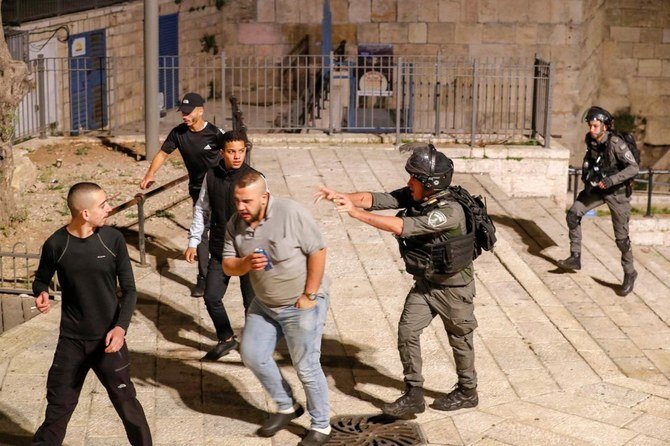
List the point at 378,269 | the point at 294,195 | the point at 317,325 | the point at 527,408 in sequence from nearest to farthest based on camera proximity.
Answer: the point at 317,325 → the point at 527,408 → the point at 378,269 → the point at 294,195

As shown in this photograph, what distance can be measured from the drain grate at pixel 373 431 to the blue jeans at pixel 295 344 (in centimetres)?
38

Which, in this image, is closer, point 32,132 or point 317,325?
point 317,325

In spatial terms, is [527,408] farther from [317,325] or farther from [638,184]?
[638,184]

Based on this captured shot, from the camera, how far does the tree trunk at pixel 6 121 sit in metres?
13.1

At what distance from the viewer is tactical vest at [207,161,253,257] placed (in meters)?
8.91

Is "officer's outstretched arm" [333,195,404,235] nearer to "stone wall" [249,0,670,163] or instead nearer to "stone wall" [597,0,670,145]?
"stone wall" [249,0,670,163]

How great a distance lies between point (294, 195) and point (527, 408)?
6504 mm

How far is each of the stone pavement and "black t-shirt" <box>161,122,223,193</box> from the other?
3.70 feet

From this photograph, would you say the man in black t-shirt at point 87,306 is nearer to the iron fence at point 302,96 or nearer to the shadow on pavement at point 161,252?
the shadow on pavement at point 161,252

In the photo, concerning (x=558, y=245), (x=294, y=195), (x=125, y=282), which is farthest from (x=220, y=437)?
(x=558, y=245)

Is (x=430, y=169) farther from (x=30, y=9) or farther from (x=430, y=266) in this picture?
(x=30, y=9)

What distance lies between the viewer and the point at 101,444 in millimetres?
7609

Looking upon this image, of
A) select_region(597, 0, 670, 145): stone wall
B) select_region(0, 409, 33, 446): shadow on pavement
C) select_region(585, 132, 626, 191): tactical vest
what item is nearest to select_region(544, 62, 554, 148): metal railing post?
select_region(585, 132, 626, 191): tactical vest

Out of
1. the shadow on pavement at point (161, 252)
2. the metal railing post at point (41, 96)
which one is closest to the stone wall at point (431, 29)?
the metal railing post at point (41, 96)
